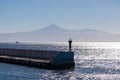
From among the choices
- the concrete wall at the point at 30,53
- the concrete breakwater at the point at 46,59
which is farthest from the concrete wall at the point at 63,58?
the concrete wall at the point at 30,53

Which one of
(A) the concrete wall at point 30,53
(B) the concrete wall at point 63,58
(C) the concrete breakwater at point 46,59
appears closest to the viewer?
(B) the concrete wall at point 63,58

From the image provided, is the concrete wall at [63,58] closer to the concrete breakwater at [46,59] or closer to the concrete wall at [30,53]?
the concrete breakwater at [46,59]

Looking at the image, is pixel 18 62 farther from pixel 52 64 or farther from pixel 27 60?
pixel 52 64

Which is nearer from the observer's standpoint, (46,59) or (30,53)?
(46,59)

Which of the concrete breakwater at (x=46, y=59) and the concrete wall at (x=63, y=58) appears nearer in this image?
the concrete wall at (x=63, y=58)

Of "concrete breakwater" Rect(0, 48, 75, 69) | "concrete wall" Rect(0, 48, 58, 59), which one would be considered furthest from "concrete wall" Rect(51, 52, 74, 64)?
"concrete wall" Rect(0, 48, 58, 59)

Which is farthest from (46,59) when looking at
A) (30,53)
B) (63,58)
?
(30,53)

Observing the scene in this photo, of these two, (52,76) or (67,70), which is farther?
(67,70)

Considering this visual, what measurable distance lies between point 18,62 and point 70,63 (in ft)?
42.9

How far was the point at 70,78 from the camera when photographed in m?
54.1

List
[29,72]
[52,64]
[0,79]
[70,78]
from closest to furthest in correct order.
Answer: [0,79], [70,78], [29,72], [52,64]

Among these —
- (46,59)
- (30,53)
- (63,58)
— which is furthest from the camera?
(30,53)

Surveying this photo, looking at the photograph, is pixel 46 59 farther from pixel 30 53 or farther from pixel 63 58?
pixel 30 53

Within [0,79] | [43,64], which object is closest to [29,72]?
[43,64]
